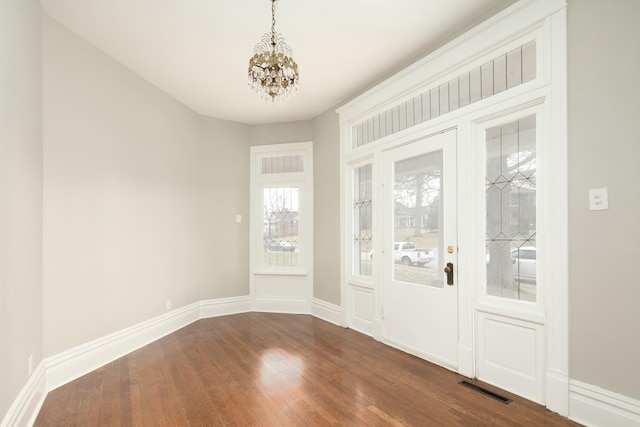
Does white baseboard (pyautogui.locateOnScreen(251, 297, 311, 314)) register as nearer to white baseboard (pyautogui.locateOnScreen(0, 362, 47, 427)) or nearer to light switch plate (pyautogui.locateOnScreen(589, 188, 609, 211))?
white baseboard (pyautogui.locateOnScreen(0, 362, 47, 427))

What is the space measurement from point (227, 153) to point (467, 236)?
3.85 meters

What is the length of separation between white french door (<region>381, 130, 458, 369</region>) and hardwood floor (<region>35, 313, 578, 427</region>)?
276 mm

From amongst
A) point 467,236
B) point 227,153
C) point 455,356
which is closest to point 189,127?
point 227,153

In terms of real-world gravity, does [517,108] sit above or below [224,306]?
above

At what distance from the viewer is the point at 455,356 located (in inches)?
124

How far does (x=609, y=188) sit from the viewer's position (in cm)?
219

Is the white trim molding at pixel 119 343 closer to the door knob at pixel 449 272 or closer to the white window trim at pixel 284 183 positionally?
the white window trim at pixel 284 183

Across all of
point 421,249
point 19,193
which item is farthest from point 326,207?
point 19,193

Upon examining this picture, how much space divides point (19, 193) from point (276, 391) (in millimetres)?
2327

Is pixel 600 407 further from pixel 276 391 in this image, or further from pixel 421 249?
pixel 276 391

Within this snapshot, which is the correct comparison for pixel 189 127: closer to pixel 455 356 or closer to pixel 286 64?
pixel 286 64

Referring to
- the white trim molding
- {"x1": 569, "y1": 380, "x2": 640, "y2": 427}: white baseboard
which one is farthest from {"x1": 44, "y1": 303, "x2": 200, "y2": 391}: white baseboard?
{"x1": 569, "y1": 380, "x2": 640, "y2": 427}: white baseboard

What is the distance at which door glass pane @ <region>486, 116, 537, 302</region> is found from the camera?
266 centimetres

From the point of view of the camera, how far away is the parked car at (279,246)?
555cm
